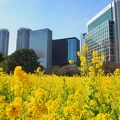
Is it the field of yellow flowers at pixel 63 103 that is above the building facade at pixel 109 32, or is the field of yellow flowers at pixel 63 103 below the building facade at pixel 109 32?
below

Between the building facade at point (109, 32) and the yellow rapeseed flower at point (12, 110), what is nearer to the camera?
the yellow rapeseed flower at point (12, 110)

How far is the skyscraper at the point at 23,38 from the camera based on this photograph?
13750 cm

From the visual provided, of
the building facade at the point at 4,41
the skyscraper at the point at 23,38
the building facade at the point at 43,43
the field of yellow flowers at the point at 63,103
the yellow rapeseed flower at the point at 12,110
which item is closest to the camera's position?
the yellow rapeseed flower at the point at 12,110

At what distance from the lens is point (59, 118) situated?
8.71 ft

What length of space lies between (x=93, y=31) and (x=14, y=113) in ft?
371

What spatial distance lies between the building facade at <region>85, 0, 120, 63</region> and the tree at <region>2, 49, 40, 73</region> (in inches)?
2386

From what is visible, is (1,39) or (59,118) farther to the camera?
(1,39)

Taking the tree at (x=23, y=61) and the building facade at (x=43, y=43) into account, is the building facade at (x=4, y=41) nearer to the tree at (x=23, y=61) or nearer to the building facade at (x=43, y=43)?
the building facade at (x=43, y=43)

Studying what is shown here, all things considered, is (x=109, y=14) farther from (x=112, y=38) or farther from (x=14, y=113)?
(x=14, y=113)

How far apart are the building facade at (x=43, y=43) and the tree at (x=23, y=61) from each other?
76009 mm

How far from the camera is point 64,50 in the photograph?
11975 cm

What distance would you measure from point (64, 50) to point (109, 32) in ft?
78.0

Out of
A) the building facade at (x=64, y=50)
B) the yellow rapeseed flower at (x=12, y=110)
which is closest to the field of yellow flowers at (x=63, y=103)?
the yellow rapeseed flower at (x=12, y=110)

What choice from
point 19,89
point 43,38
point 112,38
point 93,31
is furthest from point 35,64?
point 43,38
